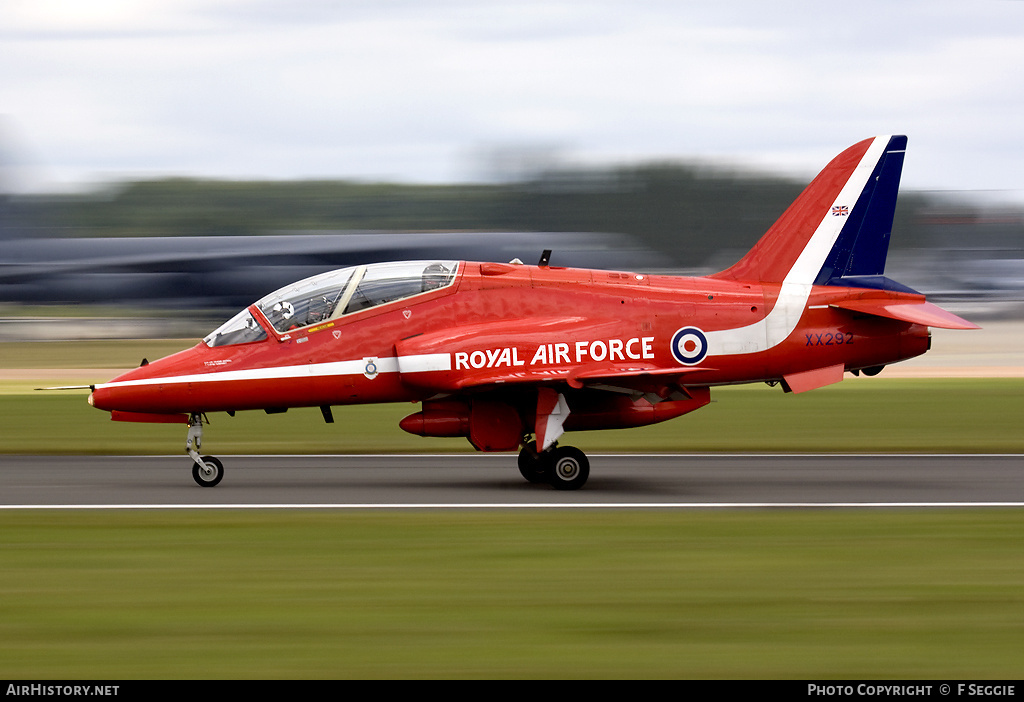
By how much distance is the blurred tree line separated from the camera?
6141 centimetres

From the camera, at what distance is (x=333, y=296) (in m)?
15.0

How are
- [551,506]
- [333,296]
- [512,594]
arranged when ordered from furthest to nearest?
1. [333,296]
2. [551,506]
3. [512,594]

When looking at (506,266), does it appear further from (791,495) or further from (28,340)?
(28,340)

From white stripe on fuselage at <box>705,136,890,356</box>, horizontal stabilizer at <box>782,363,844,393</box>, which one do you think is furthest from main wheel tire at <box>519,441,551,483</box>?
horizontal stabilizer at <box>782,363,844,393</box>

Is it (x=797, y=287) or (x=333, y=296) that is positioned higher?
(x=797, y=287)

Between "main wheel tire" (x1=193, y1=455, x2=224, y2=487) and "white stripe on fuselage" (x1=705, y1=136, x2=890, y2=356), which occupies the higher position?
"white stripe on fuselage" (x1=705, y1=136, x2=890, y2=356)

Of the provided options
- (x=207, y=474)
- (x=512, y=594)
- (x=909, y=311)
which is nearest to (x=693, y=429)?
(x=909, y=311)

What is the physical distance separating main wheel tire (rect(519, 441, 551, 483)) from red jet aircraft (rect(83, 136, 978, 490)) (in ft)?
0.07

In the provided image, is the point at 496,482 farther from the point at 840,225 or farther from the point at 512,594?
the point at 512,594

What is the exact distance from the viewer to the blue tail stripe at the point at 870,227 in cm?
1593

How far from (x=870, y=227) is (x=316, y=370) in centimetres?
741

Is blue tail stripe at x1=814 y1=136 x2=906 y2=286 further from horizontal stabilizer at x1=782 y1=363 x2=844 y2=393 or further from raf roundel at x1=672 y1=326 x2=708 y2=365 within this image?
raf roundel at x1=672 y1=326 x2=708 y2=365

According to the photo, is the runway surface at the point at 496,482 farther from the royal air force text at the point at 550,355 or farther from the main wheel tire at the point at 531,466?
the royal air force text at the point at 550,355
